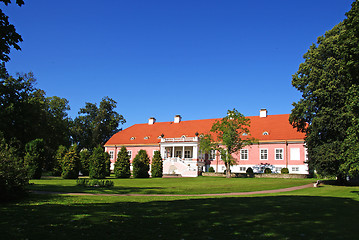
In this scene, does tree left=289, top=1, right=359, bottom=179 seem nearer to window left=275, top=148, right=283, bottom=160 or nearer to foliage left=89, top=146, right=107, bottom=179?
window left=275, top=148, right=283, bottom=160

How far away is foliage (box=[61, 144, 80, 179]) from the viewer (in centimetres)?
3127

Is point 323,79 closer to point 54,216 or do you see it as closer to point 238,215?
point 238,215

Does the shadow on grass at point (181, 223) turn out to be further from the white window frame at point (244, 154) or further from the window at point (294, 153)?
the white window frame at point (244, 154)

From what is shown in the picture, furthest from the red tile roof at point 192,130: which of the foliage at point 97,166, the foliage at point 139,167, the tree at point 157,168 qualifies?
the foliage at point 97,166

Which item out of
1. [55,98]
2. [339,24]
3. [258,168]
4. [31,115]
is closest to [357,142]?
[339,24]

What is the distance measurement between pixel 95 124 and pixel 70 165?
3643 centimetres

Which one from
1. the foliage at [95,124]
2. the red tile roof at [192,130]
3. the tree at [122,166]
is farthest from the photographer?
A: the foliage at [95,124]

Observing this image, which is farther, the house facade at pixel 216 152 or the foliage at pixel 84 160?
the house facade at pixel 216 152

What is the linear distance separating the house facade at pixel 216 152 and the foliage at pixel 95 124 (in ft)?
32.1

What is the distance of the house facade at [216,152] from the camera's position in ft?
140

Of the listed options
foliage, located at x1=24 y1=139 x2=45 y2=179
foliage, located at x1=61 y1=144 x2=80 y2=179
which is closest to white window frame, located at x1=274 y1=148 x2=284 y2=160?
foliage, located at x1=61 y1=144 x2=80 y2=179

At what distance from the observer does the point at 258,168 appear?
1772 inches

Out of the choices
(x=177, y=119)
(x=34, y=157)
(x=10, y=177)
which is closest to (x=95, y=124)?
(x=177, y=119)

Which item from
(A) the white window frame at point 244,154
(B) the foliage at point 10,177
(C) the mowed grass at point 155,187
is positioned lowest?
(C) the mowed grass at point 155,187
